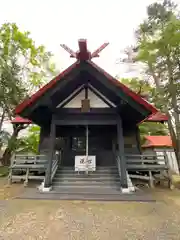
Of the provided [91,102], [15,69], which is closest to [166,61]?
[91,102]

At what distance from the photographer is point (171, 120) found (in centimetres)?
772

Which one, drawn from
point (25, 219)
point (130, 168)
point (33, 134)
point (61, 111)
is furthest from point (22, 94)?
point (25, 219)

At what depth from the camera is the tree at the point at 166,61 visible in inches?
276

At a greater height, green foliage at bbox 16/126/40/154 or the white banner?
green foliage at bbox 16/126/40/154

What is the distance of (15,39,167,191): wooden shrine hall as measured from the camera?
528 centimetres

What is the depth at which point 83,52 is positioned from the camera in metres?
4.77

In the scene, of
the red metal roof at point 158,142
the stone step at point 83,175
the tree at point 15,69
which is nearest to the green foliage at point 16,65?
the tree at point 15,69

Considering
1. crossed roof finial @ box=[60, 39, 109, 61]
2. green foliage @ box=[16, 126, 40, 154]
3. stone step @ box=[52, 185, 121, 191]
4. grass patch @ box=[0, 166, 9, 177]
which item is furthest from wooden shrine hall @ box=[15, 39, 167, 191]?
green foliage @ box=[16, 126, 40, 154]

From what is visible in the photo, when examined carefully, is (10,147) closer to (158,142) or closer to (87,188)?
(87,188)

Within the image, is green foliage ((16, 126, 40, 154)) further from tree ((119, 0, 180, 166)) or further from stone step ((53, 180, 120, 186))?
tree ((119, 0, 180, 166))

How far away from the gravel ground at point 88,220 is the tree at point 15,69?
1000cm

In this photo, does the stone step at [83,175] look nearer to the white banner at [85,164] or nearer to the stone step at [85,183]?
the white banner at [85,164]

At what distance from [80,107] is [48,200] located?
338 cm

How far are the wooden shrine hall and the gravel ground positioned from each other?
48.6 inches
